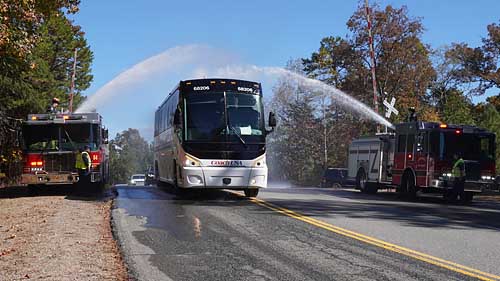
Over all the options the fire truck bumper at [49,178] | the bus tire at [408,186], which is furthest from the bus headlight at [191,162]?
the bus tire at [408,186]

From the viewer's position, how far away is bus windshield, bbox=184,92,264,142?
17141mm

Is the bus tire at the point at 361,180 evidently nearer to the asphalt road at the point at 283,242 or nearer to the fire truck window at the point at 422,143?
the fire truck window at the point at 422,143

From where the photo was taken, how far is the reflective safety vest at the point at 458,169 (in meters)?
21.1

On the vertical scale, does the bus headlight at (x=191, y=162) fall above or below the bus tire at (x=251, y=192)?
above

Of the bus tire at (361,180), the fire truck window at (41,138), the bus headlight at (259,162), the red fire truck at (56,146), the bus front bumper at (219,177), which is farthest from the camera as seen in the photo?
the bus tire at (361,180)

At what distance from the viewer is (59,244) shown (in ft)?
31.4

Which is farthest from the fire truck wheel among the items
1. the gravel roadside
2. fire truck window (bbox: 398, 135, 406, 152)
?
the gravel roadside

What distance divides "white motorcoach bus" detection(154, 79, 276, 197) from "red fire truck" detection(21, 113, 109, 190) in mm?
4651

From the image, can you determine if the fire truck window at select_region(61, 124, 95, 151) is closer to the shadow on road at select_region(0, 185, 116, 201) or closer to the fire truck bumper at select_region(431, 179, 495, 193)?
the shadow on road at select_region(0, 185, 116, 201)

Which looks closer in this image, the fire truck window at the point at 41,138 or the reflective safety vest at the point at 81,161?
the reflective safety vest at the point at 81,161

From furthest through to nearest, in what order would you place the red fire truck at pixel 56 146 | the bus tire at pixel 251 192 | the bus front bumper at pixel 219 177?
the red fire truck at pixel 56 146 → the bus tire at pixel 251 192 → the bus front bumper at pixel 219 177

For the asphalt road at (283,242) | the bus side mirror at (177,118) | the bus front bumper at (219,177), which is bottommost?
the asphalt road at (283,242)

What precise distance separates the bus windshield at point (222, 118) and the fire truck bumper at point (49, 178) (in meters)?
5.75

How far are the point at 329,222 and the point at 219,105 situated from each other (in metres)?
5.98
